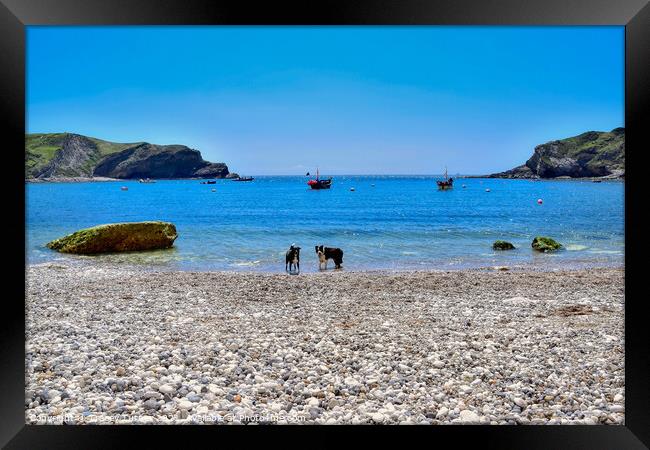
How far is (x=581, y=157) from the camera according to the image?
207 feet

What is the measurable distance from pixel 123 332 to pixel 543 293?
22.6 ft

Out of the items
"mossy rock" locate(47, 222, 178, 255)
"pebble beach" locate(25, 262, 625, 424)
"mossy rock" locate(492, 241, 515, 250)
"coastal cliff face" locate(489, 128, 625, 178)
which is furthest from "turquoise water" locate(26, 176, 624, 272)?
"coastal cliff face" locate(489, 128, 625, 178)

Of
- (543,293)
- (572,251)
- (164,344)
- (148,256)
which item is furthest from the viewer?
(572,251)

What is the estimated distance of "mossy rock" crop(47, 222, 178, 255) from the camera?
13.8 meters

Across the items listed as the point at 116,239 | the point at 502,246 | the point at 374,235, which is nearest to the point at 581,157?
the point at 374,235

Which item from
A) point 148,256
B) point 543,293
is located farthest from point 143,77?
point 543,293

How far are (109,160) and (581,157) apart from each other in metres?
73.4

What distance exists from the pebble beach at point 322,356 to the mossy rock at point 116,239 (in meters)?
5.63

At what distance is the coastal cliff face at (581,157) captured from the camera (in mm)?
56719

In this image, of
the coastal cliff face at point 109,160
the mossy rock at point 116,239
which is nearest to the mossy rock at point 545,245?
the mossy rock at point 116,239

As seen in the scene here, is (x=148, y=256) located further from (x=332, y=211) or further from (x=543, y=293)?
(x=332, y=211)

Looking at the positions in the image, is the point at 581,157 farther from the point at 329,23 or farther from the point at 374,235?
the point at 329,23

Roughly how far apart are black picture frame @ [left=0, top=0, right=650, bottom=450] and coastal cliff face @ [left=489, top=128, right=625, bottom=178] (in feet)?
180

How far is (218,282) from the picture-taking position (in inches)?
369
